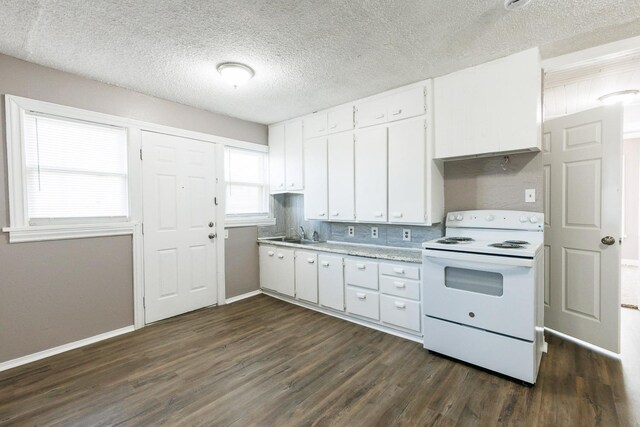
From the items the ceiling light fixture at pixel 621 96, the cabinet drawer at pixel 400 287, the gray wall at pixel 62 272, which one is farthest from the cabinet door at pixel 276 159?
the ceiling light fixture at pixel 621 96

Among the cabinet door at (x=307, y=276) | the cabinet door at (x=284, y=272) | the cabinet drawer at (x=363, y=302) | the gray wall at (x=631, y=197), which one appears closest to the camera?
the cabinet drawer at (x=363, y=302)

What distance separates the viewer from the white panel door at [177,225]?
125 inches

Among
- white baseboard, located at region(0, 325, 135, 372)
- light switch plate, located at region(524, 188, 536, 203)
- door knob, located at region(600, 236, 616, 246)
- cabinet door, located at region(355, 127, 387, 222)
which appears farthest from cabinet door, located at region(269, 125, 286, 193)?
door knob, located at region(600, 236, 616, 246)

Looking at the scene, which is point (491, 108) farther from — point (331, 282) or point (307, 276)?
point (307, 276)

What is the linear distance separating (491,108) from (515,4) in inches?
34.8

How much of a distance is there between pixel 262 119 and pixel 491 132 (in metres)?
2.84

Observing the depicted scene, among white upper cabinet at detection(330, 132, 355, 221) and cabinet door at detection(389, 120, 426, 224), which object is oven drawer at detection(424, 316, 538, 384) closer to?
cabinet door at detection(389, 120, 426, 224)

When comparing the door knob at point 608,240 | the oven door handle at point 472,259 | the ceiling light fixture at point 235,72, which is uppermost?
the ceiling light fixture at point 235,72

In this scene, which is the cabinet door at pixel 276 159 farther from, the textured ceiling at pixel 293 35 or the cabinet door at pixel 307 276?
the textured ceiling at pixel 293 35

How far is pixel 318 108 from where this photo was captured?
3.65 m

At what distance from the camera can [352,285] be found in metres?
3.17

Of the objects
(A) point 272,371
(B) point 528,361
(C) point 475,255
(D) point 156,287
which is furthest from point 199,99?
(B) point 528,361

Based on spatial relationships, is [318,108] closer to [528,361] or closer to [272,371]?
[272,371]

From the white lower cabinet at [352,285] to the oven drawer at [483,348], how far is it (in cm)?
24
